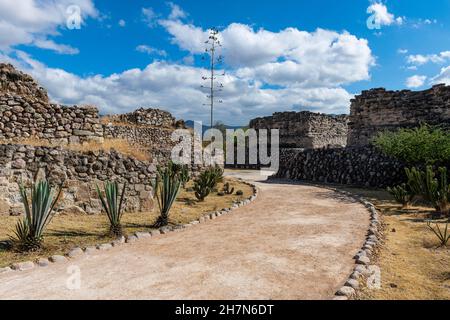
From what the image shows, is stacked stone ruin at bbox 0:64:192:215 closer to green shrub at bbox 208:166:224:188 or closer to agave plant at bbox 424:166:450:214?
green shrub at bbox 208:166:224:188

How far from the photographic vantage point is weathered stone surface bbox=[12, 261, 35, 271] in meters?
5.12

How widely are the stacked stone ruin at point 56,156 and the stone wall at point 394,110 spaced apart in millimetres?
15489

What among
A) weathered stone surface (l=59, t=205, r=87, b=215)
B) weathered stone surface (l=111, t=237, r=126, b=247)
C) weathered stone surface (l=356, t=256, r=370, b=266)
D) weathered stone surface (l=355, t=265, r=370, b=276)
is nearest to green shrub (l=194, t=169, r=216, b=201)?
weathered stone surface (l=59, t=205, r=87, b=215)

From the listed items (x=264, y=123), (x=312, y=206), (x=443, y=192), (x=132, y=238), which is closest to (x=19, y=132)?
(x=132, y=238)

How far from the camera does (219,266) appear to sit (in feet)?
16.8

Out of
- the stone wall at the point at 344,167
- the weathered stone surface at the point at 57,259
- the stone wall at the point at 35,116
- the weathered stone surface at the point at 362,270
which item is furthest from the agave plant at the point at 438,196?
the stone wall at the point at 35,116

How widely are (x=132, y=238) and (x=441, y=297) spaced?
17.1 feet

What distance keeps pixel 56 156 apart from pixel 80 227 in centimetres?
240

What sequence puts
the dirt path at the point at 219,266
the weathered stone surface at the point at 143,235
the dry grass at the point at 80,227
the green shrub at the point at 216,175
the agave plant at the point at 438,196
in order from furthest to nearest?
1. the green shrub at the point at 216,175
2. the agave plant at the point at 438,196
3. the weathered stone surface at the point at 143,235
4. the dry grass at the point at 80,227
5. the dirt path at the point at 219,266

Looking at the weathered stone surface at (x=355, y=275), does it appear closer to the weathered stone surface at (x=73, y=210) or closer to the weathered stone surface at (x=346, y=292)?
the weathered stone surface at (x=346, y=292)

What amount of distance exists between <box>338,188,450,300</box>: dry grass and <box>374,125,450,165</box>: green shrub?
5.71 metres

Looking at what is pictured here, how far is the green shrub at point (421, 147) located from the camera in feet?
45.2

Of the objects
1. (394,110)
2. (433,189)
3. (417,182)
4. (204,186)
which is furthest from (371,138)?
(204,186)

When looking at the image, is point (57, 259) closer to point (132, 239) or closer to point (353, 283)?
point (132, 239)
